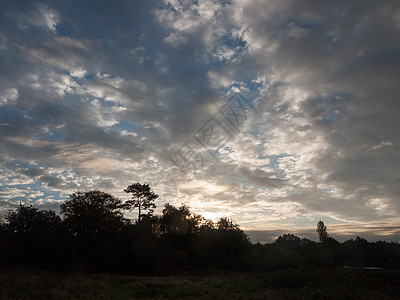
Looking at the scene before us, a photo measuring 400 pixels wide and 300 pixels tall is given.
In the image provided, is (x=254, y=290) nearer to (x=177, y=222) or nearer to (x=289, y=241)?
(x=177, y=222)

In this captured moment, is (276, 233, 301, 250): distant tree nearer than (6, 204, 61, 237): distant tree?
No

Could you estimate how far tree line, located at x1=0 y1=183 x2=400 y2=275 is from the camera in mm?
35844

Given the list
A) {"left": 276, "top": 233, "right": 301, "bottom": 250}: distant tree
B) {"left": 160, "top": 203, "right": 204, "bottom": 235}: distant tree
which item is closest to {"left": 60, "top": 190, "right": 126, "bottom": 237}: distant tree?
{"left": 160, "top": 203, "right": 204, "bottom": 235}: distant tree

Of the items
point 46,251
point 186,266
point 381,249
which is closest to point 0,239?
point 46,251

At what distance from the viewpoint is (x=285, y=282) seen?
2444 centimetres

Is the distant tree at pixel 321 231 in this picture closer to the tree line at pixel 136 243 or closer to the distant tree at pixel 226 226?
the tree line at pixel 136 243

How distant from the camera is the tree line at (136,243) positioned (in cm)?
3584

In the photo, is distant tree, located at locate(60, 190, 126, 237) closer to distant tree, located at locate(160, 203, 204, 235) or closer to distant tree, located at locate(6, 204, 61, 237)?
distant tree, located at locate(6, 204, 61, 237)

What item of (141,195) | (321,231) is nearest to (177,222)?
(141,195)

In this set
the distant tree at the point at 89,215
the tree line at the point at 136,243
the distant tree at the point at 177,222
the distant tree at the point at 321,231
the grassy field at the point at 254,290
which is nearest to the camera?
the grassy field at the point at 254,290

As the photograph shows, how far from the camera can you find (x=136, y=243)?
41.5 m

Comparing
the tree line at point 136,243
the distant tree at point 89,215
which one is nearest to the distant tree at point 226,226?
the tree line at point 136,243

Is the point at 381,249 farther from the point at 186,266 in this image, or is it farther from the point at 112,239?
the point at 112,239

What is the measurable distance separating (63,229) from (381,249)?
2770 inches
